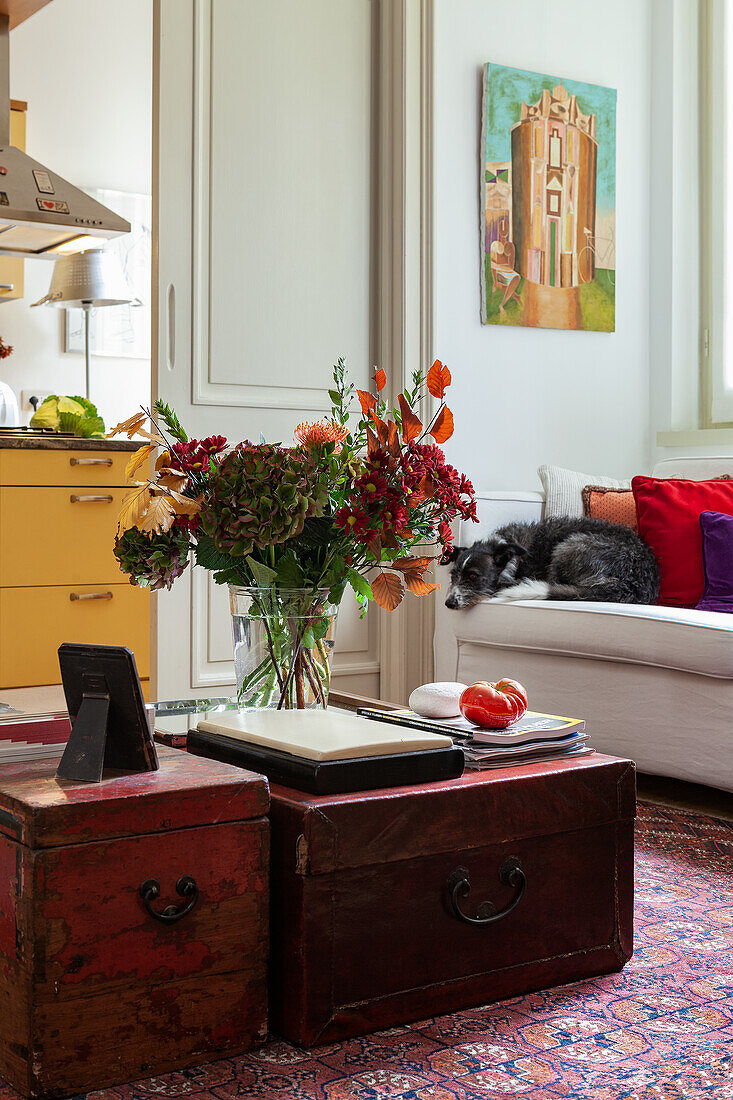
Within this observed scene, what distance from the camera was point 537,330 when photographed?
3.96 meters

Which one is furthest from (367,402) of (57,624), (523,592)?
(57,624)

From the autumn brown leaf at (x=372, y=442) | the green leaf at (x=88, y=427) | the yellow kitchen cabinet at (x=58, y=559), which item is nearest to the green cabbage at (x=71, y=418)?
the green leaf at (x=88, y=427)

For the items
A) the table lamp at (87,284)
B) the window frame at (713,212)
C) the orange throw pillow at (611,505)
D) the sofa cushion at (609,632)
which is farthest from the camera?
the table lamp at (87,284)

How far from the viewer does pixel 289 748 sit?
1.35 metres

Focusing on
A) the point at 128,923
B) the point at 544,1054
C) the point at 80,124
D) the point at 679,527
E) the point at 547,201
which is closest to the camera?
the point at 128,923

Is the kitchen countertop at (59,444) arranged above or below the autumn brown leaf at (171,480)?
above

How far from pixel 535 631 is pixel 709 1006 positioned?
1.48 meters

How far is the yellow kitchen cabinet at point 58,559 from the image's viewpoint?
343cm

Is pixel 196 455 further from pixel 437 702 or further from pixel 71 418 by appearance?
pixel 71 418

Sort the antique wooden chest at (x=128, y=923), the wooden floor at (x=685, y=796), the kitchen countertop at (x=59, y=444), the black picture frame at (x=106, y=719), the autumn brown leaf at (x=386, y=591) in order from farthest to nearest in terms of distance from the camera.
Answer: the kitchen countertop at (x=59, y=444) < the wooden floor at (x=685, y=796) < the autumn brown leaf at (x=386, y=591) < the black picture frame at (x=106, y=719) < the antique wooden chest at (x=128, y=923)

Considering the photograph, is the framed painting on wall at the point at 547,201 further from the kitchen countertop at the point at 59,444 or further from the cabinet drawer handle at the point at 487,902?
the cabinet drawer handle at the point at 487,902

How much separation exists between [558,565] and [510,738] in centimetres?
162

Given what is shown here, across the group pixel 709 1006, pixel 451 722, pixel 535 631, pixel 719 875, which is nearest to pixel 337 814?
pixel 451 722

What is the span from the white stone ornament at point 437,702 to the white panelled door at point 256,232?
1807 millimetres
